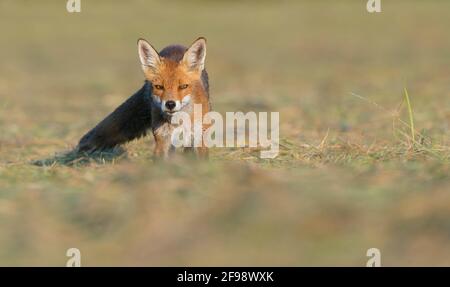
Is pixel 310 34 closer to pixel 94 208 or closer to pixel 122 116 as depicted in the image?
pixel 122 116

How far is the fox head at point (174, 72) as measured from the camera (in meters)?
8.00

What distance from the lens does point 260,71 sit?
2195 centimetres

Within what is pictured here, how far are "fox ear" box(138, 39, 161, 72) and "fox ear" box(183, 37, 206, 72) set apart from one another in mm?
312

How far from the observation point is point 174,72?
26.8 ft

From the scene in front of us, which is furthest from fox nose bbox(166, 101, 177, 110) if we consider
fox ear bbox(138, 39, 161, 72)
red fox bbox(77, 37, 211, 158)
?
fox ear bbox(138, 39, 161, 72)

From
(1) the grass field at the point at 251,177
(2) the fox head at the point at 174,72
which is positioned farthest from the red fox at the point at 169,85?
(1) the grass field at the point at 251,177

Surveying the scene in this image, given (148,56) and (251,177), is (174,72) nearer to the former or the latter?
(148,56)

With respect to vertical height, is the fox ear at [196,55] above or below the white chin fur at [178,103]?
above

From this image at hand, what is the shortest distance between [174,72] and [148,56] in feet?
1.19

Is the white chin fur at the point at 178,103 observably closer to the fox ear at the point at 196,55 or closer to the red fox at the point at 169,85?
the red fox at the point at 169,85

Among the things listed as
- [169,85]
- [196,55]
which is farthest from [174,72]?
[196,55]

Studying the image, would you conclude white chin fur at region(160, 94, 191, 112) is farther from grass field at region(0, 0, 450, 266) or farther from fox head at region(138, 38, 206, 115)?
grass field at region(0, 0, 450, 266)

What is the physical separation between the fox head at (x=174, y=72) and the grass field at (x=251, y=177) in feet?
2.49

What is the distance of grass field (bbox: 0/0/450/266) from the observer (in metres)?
5.20
